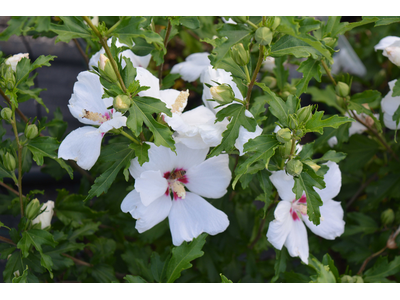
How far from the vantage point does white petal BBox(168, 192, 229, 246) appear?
1.30 metres

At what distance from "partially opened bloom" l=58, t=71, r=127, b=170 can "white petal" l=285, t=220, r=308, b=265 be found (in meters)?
0.78

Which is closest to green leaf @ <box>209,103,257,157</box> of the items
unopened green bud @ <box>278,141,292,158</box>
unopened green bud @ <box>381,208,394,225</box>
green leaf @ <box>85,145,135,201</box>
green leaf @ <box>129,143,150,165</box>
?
unopened green bud @ <box>278,141,292,158</box>

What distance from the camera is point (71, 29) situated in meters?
1.03

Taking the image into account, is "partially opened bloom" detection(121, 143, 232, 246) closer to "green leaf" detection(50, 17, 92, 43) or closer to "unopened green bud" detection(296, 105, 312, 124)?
"unopened green bud" detection(296, 105, 312, 124)

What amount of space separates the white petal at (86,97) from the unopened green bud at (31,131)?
193 mm

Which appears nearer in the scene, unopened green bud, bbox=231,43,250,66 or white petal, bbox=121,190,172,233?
unopened green bud, bbox=231,43,250,66

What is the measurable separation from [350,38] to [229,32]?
3193mm

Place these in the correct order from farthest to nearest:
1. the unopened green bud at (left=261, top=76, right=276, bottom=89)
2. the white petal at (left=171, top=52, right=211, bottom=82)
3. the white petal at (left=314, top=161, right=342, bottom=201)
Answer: the unopened green bud at (left=261, top=76, right=276, bottom=89) < the white petal at (left=171, top=52, right=211, bottom=82) < the white petal at (left=314, top=161, right=342, bottom=201)

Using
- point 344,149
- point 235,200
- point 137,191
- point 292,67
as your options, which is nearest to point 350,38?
point 292,67

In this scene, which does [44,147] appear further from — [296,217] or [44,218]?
[296,217]

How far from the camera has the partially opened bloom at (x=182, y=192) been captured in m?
1.25

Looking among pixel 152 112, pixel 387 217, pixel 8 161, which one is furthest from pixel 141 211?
pixel 387 217

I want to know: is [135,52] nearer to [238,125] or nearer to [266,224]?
[238,125]

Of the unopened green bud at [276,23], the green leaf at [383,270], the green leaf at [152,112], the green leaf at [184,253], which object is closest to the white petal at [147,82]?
the green leaf at [152,112]
